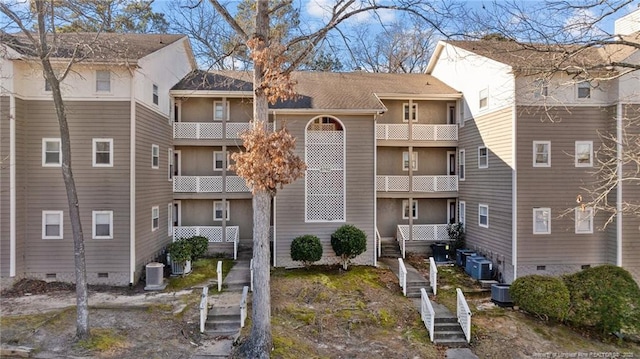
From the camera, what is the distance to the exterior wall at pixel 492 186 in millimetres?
14773

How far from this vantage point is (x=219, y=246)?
17.8 metres

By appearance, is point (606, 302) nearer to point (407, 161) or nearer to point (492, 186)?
point (492, 186)

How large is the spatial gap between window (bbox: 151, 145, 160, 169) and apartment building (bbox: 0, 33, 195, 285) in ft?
3.94

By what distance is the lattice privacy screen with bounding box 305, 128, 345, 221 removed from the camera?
1619 cm

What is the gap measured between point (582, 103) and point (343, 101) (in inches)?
377

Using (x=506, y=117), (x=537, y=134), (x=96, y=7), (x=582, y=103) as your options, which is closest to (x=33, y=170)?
(x=96, y=7)

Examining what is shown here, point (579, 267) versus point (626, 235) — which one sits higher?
point (626, 235)

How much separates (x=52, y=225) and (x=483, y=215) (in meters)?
17.3

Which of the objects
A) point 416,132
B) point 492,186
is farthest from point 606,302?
point 416,132

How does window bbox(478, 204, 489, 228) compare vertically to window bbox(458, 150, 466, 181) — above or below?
below

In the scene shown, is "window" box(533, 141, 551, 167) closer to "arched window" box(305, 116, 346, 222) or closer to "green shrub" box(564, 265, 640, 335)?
"green shrub" box(564, 265, 640, 335)

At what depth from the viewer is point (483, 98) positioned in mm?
16531

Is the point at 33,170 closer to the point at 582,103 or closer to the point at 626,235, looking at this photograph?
the point at 582,103

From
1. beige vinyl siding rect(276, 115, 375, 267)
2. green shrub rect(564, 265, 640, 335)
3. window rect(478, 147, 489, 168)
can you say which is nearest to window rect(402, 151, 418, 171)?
window rect(478, 147, 489, 168)
